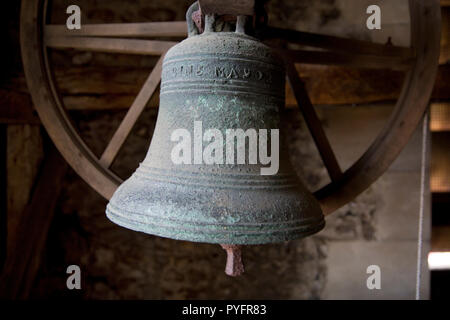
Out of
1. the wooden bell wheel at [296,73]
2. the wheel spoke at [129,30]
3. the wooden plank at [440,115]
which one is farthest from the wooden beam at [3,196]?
the wooden plank at [440,115]

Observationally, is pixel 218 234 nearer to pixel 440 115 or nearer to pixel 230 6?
pixel 230 6

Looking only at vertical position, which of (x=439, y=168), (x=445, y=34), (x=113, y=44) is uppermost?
(x=445, y=34)

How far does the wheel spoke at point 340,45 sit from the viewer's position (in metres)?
1.27

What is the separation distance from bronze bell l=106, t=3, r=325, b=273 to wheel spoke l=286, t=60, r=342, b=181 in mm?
466

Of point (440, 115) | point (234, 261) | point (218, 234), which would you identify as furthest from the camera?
point (440, 115)

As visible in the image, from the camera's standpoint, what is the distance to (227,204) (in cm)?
67

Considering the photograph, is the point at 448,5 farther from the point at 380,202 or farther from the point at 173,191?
the point at 173,191

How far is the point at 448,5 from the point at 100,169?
1.86 metres

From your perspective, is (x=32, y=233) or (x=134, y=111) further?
(x=32, y=233)

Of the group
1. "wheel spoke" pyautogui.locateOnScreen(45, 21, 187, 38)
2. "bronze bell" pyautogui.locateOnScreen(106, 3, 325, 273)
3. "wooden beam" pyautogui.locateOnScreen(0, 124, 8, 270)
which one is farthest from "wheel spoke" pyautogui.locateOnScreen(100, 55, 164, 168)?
"wooden beam" pyautogui.locateOnScreen(0, 124, 8, 270)

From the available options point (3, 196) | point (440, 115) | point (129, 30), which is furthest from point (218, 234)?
point (440, 115)

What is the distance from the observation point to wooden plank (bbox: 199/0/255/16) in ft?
2.30

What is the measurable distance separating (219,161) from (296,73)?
2.27ft

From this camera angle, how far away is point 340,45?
4.35ft
